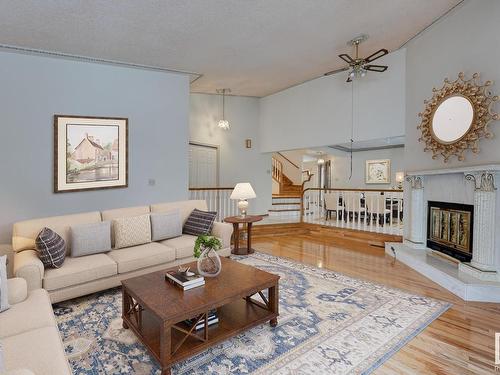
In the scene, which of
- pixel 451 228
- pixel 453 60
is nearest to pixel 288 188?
pixel 451 228

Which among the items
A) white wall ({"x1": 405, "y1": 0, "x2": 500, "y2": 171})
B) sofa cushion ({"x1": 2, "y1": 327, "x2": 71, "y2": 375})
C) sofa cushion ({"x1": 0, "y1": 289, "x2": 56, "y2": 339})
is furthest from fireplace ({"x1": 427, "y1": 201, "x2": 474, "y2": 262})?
sofa cushion ({"x1": 0, "y1": 289, "x2": 56, "y2": 339})

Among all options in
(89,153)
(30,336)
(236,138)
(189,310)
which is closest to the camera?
(30,336)

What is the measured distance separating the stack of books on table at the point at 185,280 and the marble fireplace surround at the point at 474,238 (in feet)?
9.39

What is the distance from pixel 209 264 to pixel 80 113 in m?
3.54

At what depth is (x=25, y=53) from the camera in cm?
422

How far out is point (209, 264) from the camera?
105 inches

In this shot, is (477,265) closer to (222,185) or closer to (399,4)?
(399,4)

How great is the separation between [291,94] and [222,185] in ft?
9.01

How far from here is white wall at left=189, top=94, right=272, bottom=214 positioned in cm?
706

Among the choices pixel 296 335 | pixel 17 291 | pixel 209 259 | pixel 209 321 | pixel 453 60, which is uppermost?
pixel 453 60

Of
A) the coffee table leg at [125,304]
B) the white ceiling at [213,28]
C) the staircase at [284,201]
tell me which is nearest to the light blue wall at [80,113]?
the white ceiling at [213,28]

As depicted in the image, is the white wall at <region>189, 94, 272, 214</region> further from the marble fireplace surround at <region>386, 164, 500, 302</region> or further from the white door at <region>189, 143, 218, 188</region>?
the marble fireplace surround at <region>386, 164, 500, 302</region>

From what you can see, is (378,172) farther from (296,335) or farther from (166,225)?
(296,335)

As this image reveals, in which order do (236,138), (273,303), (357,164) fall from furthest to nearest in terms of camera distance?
(357,164)
(236,138)
(273,303)
